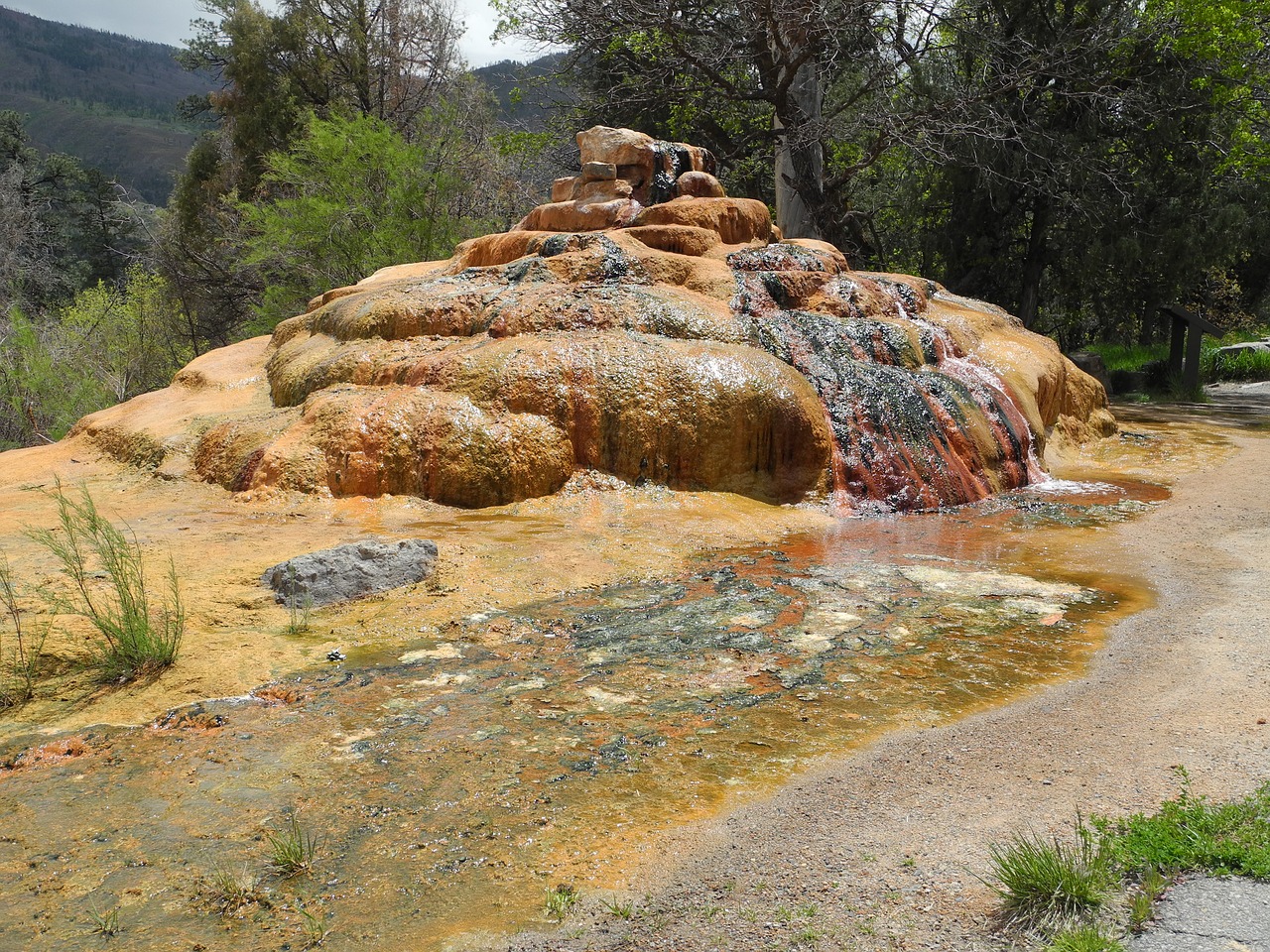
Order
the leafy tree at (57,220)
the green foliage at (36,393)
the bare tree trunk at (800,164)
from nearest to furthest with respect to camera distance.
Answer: the green foliage at (36,393), the bare tree trunk at (800,164), the leafy tree at (57,220)

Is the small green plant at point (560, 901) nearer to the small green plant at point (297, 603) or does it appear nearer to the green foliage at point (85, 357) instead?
the small green plant at point (297, 603)

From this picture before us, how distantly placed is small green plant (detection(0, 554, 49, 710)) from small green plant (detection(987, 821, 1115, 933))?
3693 mm

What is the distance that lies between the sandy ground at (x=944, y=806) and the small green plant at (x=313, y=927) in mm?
506

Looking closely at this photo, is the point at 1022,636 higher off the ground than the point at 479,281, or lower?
lower

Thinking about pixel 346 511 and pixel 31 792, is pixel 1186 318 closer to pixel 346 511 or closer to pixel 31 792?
pixel 346 511

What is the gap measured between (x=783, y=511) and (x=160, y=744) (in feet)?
16.7

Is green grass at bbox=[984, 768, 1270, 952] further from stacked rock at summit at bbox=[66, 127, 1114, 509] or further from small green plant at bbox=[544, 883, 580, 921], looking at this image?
stacked rock at summit at bbox=[66, 127, 1114, 509]

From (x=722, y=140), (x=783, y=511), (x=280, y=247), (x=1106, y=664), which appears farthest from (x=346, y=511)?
(x=722, y=140)

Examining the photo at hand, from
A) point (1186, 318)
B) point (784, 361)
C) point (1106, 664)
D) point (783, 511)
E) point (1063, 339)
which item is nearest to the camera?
point (1106, 664)

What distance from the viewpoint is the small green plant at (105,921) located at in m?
2.43

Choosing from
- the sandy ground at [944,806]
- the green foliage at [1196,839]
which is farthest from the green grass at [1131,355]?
the green foliage at [1196,839]

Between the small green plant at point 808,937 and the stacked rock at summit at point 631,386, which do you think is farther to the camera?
the stacked rock at summit at point 631,386

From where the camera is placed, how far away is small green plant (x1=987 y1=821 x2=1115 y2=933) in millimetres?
2227

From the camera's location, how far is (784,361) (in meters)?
8.62
